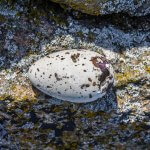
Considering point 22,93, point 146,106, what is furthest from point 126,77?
point 22,93

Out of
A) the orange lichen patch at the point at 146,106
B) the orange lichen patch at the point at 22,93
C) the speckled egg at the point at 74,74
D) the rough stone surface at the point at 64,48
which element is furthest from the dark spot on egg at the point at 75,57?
the orange lichen patch at the point at 146,106

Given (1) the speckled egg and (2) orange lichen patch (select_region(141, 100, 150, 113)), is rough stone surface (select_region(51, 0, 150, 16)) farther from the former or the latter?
(2) orange lichen patch (select_region(141, 100, 150, 113))

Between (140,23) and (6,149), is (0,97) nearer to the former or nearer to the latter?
(6,149)

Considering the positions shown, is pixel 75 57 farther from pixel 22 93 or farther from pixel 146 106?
pixel 146 106

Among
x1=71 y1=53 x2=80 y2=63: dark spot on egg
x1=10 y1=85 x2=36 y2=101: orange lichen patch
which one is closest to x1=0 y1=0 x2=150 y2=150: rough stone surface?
x1=10 y1=85 x2=36 y2=101: orange lichen patch

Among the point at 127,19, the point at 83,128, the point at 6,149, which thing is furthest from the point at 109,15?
the point at 6,149

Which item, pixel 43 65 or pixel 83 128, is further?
pixel 83 128

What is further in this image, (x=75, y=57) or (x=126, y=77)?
(x=126, y=77)
